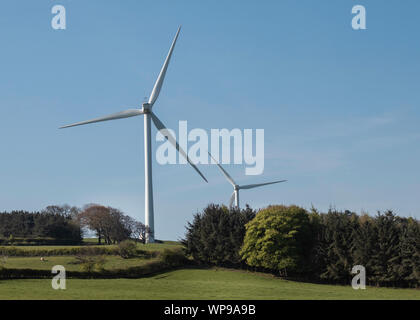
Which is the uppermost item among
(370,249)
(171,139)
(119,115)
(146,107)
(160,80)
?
(160,80)

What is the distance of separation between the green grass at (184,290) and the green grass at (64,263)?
187 inches

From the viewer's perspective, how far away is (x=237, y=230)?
2975 inches

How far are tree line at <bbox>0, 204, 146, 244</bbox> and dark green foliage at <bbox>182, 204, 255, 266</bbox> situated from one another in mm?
23607

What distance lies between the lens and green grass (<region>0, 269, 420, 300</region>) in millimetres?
41312

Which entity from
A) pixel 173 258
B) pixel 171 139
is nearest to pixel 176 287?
pixel 173 258

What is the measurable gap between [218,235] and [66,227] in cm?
4445

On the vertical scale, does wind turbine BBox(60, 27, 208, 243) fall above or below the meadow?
above

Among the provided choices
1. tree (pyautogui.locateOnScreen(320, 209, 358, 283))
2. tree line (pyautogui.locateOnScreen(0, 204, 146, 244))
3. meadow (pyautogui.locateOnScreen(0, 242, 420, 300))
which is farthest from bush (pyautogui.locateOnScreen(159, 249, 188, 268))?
tree line (pyautogui.locateOnScreen(0, 204, 146, 244))

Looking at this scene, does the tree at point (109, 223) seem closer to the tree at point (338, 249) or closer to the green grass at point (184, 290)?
the green grass at point (184, 290)

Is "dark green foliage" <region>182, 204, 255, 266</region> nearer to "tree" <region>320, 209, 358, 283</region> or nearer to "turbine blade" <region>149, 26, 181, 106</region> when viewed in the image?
"tree" <region>320, 209, 358, 283</region>

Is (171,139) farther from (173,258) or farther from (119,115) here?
(173,258)

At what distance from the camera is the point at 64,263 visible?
67750mm

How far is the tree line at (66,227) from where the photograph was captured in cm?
10338

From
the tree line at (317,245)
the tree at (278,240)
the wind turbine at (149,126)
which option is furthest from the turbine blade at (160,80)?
the tree at (278,240)
